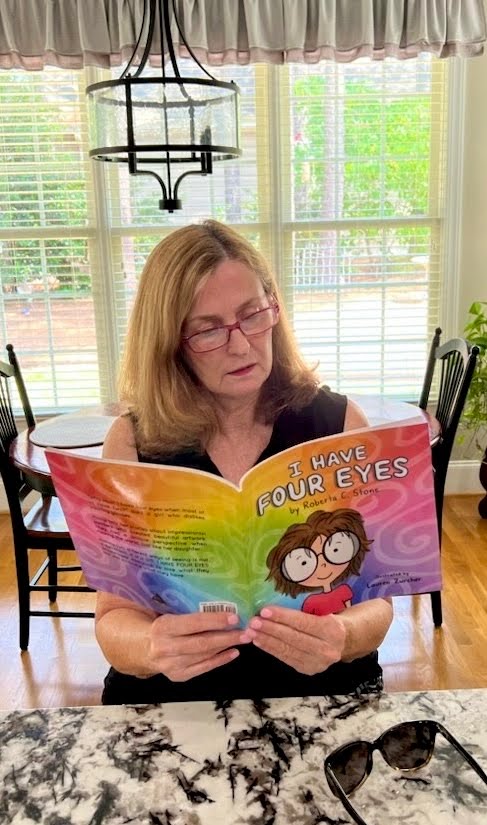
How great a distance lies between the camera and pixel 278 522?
0.83 metres

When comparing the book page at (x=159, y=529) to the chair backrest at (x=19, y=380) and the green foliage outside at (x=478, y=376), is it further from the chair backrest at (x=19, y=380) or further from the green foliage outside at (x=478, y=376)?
the green foliage outside at (x=478, y=376)

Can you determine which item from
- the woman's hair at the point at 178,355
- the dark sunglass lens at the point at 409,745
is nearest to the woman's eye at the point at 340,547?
the dark sunglass lens at the point at 409,745

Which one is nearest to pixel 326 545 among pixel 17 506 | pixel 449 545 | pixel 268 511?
pixel 268 511

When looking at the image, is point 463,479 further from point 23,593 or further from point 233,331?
point 233,331

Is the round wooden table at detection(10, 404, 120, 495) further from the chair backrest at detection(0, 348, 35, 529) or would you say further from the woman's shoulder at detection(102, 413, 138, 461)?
the woman's shoulder at detection(102, 413, 138, 461)

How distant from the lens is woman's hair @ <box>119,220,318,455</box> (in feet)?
3.92

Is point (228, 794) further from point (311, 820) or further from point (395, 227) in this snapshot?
point (395, 227)

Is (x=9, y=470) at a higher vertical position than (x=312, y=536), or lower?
lower

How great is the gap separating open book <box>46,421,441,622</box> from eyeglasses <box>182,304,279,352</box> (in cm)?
39

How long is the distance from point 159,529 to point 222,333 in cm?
45

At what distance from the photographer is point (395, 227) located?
142 inches

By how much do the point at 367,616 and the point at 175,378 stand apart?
51 cm

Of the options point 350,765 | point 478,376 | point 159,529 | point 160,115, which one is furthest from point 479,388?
point 350,765

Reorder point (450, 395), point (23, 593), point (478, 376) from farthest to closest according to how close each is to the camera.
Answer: point (478, 376) < point (450, 395) < point (23, 593)
